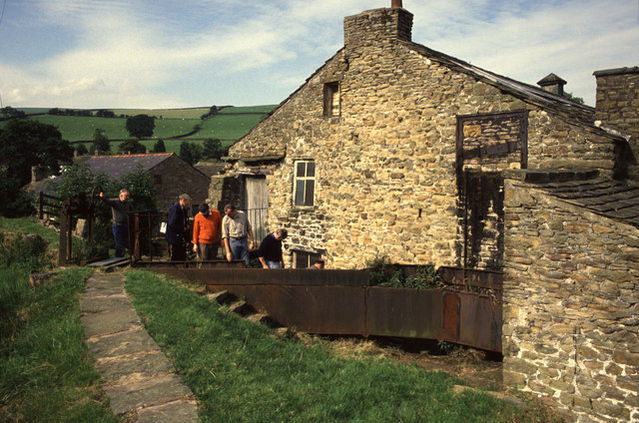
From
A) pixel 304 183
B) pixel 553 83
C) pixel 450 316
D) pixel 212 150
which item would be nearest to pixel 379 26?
pixel 304 183

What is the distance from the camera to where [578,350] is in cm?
624

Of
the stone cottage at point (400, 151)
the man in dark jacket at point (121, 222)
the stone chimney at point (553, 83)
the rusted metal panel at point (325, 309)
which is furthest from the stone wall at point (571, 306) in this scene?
the stone chimney at point (553, 83)

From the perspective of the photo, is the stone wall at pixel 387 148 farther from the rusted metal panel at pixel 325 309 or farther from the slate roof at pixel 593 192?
the rusted metal panel at pixel 325 309

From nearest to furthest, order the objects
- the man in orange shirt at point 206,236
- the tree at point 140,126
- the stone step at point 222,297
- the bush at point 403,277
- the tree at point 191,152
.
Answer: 1. the stone step at point 222,297
2. the man in orange shirt at point 206,236
3. the bush at point 403,277
4. the tree at point 191,152
5. the tree at point 140,126

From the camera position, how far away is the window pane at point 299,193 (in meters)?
14.6

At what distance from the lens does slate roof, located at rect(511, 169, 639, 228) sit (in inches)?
242

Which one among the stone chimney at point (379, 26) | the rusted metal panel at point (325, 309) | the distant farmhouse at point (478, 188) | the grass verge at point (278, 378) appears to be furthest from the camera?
the stone chimney at point (379, 26)

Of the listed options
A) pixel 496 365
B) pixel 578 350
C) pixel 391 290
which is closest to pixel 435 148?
pixel 391 290

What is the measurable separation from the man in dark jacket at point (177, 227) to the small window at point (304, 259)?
5.02 metres

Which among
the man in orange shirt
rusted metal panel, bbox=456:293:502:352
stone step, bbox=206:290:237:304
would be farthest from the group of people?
rusted metal panel, bbox=456:293:502:352

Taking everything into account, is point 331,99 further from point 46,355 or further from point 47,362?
point 47,362

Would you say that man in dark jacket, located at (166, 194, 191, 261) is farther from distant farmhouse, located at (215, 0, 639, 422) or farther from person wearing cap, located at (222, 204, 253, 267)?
distant farmhouse, located at (215, 0, 639, 422)

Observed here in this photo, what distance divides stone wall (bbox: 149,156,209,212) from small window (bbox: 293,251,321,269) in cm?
1936

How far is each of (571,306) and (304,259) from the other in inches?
370
